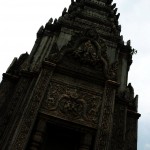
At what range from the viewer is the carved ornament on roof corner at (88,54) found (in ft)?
33.6

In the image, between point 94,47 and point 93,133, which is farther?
point 94,47

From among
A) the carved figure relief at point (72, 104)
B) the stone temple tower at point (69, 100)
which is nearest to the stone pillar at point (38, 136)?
the stone temple tower at point (69, 100)

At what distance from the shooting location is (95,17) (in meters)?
14.6

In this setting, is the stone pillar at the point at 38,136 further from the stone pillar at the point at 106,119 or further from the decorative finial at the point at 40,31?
the decorative finial at the point at 40,31

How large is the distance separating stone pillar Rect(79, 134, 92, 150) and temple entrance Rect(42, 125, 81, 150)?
468 mm

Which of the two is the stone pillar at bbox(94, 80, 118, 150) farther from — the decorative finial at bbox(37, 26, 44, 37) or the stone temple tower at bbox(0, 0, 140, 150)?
the decorative finial at bbox(37, 26, 44, 37)

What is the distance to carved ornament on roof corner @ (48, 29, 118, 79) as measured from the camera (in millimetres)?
10234

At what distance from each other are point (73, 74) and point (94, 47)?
6.39 ft

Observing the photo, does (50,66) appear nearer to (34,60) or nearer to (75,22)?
(34,60)

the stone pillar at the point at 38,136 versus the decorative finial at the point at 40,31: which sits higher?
the decorative finial at the point at 40,31

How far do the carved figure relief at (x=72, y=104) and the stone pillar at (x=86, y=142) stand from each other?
16.8 inches

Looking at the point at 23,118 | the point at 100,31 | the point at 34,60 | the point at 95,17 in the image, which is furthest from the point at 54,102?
the point at 95,17

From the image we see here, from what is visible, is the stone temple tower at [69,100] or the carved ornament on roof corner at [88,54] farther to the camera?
the carved ornament on roof corner at [88,54]

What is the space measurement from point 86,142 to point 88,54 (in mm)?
3770
